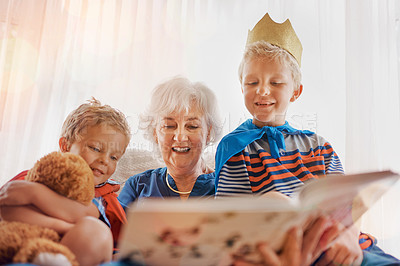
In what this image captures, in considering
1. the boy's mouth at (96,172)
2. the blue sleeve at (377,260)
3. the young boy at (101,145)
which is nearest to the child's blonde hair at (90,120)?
the young boy at (101,145)

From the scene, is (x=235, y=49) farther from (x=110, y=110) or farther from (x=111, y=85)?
(x=110, y=110)

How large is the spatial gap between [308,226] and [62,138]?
2.66 ft

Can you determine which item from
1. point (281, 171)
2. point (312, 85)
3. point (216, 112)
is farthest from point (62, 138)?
point (312, 85)

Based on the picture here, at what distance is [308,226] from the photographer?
633 mm

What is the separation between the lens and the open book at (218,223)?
523 millimetres

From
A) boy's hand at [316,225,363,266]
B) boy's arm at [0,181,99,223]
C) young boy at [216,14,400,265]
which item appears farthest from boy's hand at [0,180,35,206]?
boy's hand at [316,225,363,266]

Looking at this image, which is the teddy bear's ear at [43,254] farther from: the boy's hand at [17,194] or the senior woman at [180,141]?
the senior woman at [180,141]

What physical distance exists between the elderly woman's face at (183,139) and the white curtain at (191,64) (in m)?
0.34

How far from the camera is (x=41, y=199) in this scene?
0.78 meters

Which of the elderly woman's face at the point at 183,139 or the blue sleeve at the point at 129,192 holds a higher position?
the elderly woman's face at the point at 183,139

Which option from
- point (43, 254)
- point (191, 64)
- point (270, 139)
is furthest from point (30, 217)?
point (191, 64)

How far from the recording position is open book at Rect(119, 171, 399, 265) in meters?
0.52

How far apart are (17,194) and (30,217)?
6cm

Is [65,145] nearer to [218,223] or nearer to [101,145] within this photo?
[101,145]
